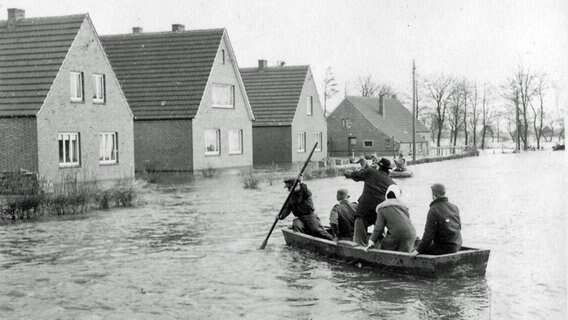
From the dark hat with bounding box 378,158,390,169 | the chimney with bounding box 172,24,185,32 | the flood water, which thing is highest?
the chimney with bounding box 172,24,185,32

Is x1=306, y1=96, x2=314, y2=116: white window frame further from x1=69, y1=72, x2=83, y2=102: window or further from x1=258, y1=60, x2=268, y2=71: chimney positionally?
x1=69, y1=72, x2=83, y2=102: window

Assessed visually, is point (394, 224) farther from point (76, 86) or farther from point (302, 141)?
point (302, 141)

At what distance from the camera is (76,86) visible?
31500 mm

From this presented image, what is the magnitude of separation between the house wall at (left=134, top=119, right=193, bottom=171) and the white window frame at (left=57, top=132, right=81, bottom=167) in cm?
775

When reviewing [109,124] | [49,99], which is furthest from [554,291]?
[109,124]

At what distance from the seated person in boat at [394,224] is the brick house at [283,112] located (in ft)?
125

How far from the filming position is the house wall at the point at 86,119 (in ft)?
95.7

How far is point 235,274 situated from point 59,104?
65.3 feet

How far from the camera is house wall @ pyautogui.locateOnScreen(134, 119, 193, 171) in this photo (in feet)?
127

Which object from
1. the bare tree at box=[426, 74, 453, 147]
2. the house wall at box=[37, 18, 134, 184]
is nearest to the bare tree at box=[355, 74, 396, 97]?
the bare tree at box=[426, 74, 453, 147]

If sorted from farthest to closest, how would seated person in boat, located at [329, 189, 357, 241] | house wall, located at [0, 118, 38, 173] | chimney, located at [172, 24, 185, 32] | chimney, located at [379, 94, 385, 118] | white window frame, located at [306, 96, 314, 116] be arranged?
chimney, located at [379, 94, 385, 118] < white window frame, located at [306, 96, 314, 116] < chimney, located at [172, 24, 185, 32] < house wall, located at [0, 118, 38, 173] < seated person in boat, located at [329, 189, 357, 241]

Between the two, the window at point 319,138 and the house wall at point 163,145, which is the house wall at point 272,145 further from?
the house wall at point 163,145

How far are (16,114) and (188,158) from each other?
1161 cm

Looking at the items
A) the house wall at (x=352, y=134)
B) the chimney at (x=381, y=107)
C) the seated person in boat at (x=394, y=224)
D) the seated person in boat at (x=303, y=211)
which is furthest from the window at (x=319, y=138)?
the seated person in boat at (x=394, y=224)
